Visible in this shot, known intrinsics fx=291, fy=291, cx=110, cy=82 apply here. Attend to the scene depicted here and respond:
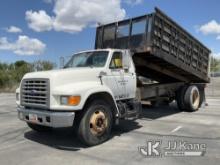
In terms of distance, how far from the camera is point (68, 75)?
640 centimetres

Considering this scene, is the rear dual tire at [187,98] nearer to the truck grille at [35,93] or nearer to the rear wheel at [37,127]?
the rear wheel at [37,127]

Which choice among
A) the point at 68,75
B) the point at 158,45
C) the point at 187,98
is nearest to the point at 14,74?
the point at 187,98

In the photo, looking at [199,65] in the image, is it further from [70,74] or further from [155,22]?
[70,74]

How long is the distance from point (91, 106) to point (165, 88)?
17.5 ft

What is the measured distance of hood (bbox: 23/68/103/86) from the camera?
620 cm

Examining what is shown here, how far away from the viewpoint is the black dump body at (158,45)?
8516 mm

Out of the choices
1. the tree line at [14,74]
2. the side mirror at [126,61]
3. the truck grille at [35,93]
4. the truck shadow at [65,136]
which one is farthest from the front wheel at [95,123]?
the tree line at [14,74]

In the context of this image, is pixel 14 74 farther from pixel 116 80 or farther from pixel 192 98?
pixel 116 80

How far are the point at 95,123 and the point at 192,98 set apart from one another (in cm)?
639

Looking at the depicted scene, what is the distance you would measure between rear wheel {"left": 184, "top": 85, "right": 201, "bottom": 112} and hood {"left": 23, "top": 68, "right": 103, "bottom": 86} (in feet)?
18.2

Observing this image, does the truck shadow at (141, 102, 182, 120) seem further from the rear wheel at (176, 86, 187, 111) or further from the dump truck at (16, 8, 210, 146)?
the dump truck at (16, 8, 210, 146)

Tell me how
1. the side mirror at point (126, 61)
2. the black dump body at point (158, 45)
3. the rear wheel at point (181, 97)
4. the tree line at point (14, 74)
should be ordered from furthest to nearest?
1. the tree line at point (14, 74)
2. the rear wheel at point (181, 97)
3. the black dump body at point (158, 45)
4. the side mirror at point (126, 61)

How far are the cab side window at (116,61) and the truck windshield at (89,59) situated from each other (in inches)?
8.4

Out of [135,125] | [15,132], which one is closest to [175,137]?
[135,125]
